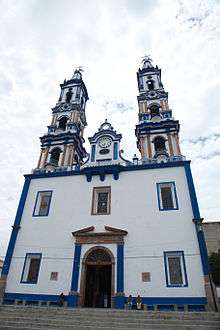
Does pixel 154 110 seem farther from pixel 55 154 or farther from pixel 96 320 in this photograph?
pixel 96 320

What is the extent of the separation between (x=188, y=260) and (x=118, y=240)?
4072 mm

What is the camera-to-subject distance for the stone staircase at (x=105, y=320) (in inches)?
372

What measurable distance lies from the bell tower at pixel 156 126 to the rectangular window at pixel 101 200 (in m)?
3.66

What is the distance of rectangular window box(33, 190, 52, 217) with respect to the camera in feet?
57.6

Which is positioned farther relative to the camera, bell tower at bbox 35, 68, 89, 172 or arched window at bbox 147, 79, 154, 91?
arched window at bbox 147, 79, 154, 91

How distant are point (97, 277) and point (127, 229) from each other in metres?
3.68

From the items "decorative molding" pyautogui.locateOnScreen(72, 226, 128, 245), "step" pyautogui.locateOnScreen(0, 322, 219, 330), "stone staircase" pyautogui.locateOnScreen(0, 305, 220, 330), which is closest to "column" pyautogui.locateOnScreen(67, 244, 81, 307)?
"decorative molding" pyautogui.locateOnScreen(72, 226, 128, 245)

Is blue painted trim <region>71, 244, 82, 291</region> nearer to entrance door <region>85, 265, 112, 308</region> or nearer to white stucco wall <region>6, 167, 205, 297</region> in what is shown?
white stucco wall <region>6, 167, 205, 297</region>

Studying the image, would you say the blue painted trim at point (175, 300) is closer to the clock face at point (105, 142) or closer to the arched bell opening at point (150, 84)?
the clock face at point (105, 142)

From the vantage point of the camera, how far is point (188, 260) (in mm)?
13758

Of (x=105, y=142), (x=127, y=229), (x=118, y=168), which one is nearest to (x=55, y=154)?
(x=105, y=142)

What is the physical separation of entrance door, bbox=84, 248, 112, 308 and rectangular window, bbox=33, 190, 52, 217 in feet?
15.0

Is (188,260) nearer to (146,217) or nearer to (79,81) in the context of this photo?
(146,217)

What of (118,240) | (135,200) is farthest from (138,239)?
(135,200)
